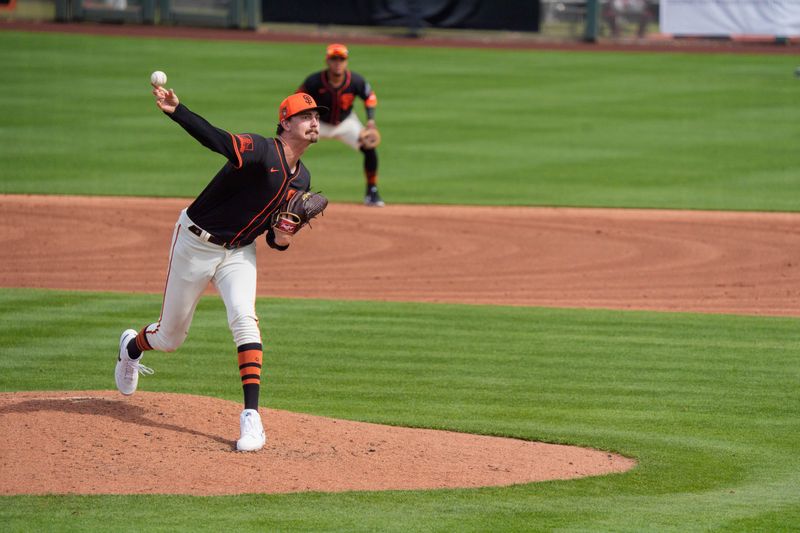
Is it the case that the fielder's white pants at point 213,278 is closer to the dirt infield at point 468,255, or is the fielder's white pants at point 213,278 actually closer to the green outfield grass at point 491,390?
the green outfield grass at point 491,390

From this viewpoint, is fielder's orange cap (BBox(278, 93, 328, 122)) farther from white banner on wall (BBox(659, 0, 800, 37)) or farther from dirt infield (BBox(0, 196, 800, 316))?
white banner on wall (BBox(659, 0, 800, 37))

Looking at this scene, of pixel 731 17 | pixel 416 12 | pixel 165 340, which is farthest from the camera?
pixel 416 12

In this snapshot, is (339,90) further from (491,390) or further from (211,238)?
(211,238)

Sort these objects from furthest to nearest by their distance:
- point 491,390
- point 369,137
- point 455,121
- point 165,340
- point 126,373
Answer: point 455,121
point 369,137
point 491,390
point 126,373
point 165,340

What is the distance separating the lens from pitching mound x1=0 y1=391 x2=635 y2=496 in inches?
262

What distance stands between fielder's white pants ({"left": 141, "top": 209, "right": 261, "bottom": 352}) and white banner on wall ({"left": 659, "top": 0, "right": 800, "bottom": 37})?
26.4 m

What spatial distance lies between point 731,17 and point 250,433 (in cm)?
2772

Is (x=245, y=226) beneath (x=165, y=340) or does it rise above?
above

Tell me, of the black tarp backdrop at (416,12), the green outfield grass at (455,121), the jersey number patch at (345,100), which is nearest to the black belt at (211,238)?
the jersey number patch at (345,100)

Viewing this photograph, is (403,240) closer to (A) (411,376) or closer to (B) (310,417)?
(A) (411,376)

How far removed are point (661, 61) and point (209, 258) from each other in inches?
1037

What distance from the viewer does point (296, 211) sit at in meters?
7.34

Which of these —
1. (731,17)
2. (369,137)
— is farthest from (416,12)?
(369,137)

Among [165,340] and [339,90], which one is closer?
[165,340]
